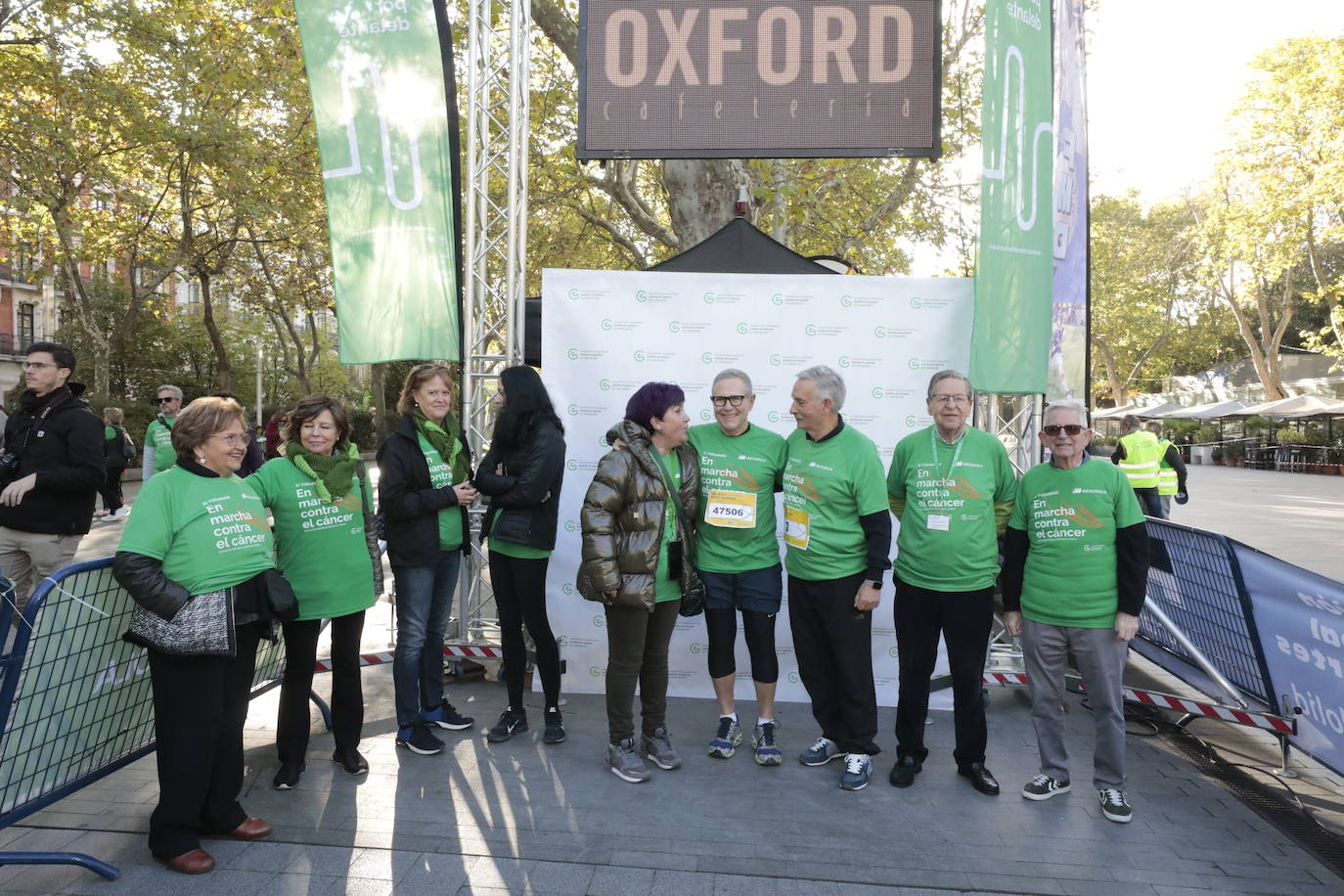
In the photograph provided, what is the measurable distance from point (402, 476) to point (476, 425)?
4.80 feet

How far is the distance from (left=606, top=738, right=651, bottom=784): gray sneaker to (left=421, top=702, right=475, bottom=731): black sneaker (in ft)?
3.00

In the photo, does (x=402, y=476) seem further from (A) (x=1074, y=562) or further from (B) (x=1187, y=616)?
(B) (x=1187, y=616)

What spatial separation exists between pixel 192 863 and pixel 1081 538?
3.56m

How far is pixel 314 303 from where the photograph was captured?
2780 cm

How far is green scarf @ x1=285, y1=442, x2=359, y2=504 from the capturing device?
3.77 meters

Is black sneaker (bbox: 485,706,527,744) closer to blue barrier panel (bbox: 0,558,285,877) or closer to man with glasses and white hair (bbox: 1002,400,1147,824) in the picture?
blue barrier panel (bbox: 0,558,285,877)

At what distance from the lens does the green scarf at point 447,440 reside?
4.40 metres

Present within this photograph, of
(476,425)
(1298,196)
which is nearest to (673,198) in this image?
(476,425)

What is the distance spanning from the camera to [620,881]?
10.3ft

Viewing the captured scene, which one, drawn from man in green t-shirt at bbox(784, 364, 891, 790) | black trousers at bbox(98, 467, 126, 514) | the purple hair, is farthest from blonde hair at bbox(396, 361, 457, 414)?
black trousers at bbox(98, 467, 126, 514)

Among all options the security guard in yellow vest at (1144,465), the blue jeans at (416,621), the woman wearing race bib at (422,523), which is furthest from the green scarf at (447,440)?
the security guard in yellow vest at (1144,465)

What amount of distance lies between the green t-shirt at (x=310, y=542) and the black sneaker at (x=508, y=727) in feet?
3.51

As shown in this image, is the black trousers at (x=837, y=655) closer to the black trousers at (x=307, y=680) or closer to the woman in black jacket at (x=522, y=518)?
the woman in black jacket at (x=522, y=518)

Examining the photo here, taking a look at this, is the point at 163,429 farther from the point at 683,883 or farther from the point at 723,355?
the point at 683,883
